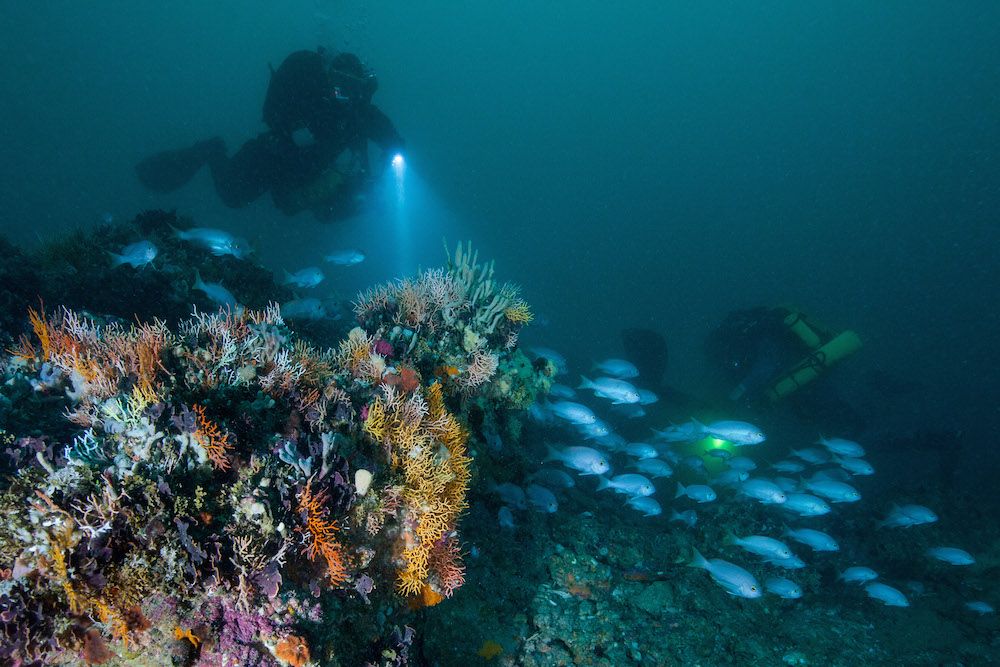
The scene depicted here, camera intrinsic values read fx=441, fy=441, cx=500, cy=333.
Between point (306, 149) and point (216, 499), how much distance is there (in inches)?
569

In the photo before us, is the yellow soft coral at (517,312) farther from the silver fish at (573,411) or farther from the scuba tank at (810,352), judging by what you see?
the scuba tank at (810,352)

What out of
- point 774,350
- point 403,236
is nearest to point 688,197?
point 403,236

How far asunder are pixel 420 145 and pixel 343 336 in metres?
153

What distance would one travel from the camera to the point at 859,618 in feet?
24.1

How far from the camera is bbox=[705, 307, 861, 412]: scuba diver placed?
15.1 meters

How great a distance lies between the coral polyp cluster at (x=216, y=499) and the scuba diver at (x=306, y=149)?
11.6 meters

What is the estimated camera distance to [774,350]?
16.7 meters

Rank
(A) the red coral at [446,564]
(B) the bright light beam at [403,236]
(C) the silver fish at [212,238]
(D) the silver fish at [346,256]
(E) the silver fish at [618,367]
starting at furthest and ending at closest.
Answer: (B) the bright light beam at [403,236] → (D) the silver fish at [346,256] → (E) the silver fish at [618,367] → (C) the silver fish at [212,238] → (A) the red coral at [446,564]

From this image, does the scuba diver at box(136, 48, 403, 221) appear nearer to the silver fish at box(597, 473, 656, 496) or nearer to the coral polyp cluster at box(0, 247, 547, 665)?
the coral polyp cluster at box(0, 247, 547, 665)

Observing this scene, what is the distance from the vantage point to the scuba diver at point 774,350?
1506 cm

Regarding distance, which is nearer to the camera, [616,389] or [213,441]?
[213,441]

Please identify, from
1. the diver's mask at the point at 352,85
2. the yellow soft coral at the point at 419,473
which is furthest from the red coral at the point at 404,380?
the diver's mask at the point at 352,85

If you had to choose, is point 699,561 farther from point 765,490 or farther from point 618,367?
point 618,367

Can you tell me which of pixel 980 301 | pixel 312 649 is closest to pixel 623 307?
pixel 312 649
